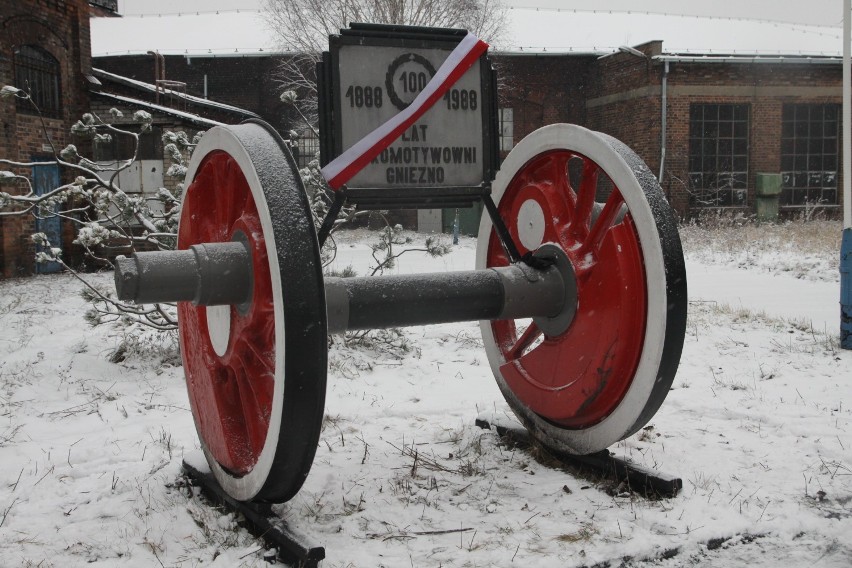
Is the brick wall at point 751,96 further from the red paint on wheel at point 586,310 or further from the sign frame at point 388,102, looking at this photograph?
the sign frame at point 388,102

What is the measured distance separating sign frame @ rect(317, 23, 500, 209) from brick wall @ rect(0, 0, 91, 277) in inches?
424

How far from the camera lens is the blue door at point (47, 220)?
13.2 meters

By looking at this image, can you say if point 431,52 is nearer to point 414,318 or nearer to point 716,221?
point 414,318

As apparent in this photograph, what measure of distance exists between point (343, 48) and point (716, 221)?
57.6 ft

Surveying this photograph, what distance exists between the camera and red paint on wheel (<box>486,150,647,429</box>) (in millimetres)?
2914

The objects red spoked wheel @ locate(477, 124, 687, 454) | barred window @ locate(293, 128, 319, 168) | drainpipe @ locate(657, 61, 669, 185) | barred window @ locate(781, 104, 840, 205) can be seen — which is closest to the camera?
red spoked wheel @ locate(477, 124, 687, 454)

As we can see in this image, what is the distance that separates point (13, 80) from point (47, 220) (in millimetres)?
2510

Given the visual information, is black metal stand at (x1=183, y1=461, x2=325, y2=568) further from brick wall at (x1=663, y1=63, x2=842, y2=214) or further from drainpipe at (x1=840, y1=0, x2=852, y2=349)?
brick wall at (x1=663, y1=63, x2=842, y2=214)

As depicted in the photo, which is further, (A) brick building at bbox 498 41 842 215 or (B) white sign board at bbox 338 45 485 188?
(A) brick building at bbox 498 41 842 215

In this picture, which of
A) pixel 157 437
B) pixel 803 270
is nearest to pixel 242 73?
pixel 803 270

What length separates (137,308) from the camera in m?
5.75

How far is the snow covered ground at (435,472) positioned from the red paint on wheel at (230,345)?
331 mm

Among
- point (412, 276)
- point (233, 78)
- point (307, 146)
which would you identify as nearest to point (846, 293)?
point (412, 276)

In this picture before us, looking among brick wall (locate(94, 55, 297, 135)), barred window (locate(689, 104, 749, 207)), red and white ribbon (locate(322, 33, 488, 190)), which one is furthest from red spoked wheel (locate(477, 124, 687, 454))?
brick wall (locate(94, 55, 297, 135))
